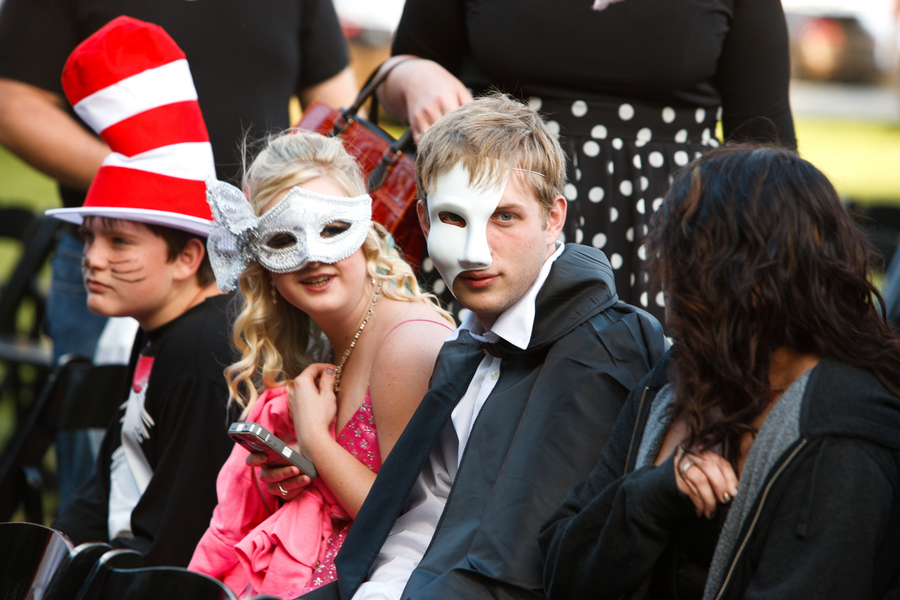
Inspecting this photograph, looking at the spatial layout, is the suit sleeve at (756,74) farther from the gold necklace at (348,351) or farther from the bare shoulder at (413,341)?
the gold necklace at (348,351)

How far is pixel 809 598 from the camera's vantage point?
1.20 metres

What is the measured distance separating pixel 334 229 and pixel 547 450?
0.87 metres

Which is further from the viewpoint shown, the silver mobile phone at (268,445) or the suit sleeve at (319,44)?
the suit sleeve at (319,44)

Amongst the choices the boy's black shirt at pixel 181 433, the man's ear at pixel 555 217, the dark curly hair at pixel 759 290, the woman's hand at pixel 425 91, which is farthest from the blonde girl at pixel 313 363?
the dark curly hair at pixel 759 290

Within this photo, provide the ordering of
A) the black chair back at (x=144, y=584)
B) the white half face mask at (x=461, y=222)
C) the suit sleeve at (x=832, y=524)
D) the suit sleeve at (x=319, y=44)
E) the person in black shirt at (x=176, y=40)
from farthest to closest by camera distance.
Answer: the suit sleeve at (x=319, y=44) → the person in black shirt at (x=176, y=40) → the white half face mask at (x=461, y=222) → the black chair back at (x=144, y=584) → the suit sleeve at (x=832, y=524)

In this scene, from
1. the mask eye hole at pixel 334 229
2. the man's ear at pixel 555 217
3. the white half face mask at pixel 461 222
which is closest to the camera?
the white half face mask at pixel 461 222

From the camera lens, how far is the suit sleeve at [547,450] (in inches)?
61.4

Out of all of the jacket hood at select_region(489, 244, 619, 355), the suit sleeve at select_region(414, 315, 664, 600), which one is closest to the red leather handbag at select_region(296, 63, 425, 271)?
the jacket hood at select_region(489, 244, 619, 355)

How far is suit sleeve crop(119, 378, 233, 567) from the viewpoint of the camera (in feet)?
7.62

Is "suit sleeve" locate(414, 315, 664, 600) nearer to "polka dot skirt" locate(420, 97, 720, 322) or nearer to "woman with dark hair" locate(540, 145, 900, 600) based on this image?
"woman with dark hair" locate(540, 145, 900, 600)

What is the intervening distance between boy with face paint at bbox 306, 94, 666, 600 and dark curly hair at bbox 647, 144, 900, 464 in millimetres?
285

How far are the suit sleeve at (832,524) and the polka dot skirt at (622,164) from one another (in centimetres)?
100

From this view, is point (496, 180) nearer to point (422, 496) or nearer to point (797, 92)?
point (422, 496)

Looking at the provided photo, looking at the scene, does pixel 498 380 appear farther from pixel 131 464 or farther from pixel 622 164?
pixel 131 464
